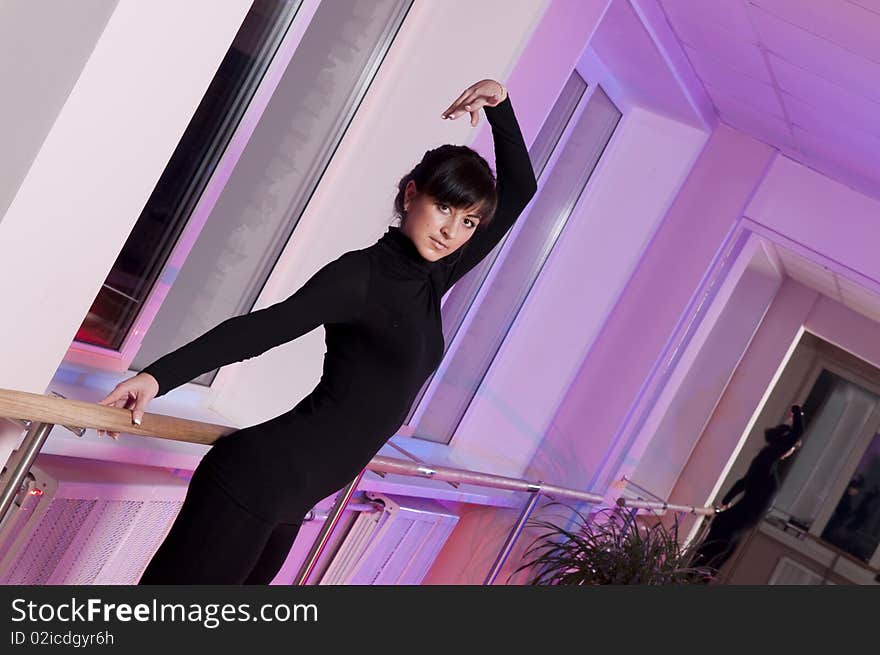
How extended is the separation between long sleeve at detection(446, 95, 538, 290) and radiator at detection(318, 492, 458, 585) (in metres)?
1.76

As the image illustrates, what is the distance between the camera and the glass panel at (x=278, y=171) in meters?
3.20

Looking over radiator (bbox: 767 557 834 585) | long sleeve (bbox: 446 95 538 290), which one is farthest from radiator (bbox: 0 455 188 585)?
radiator (bbox: 767 557 834 585)

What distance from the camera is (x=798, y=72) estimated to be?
168 inches

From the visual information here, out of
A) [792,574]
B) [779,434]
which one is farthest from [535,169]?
[792,574]

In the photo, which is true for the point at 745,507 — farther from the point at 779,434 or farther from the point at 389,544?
the point at 389,544

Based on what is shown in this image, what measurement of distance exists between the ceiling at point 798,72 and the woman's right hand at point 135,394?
8.15 feet

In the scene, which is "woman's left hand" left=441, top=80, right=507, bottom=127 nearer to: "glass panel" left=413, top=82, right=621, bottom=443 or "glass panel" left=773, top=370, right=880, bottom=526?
"glass panel" left=413, top=82, right=621, bottom=443

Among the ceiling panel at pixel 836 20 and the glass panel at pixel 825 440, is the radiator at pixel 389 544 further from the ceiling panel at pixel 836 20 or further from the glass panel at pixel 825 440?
the glass panel at pixel 825 440

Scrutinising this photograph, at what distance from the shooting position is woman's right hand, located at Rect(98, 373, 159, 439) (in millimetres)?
1570

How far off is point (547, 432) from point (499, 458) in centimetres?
35

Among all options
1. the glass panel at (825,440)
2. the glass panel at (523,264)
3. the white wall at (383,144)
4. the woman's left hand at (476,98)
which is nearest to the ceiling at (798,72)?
the glass panel at (523,264)

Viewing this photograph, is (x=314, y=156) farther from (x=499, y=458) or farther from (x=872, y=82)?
(x=499, y=458)

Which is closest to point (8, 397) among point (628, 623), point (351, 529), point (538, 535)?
point (628, 623)

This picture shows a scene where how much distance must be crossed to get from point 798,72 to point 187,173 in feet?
8.52
